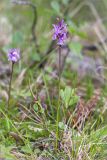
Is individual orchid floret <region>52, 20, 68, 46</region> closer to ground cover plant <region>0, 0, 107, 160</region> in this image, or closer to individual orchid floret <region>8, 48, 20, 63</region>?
ground cover plant <region>0, 0, 107, 160</region>

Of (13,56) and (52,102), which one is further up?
(13,56)

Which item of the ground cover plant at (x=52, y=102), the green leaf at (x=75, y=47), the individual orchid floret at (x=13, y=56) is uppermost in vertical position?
the green leaf at (x=75, y=47)

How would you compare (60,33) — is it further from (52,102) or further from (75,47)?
(75,47)

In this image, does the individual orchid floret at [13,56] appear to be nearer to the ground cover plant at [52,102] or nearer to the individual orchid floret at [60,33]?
the ground cover plant at [52,102]

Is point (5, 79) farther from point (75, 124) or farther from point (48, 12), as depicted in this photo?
point (75, 124)

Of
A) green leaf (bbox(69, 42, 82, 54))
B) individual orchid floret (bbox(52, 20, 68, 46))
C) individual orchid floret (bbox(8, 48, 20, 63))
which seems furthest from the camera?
A: green leaf (bbox(69, 42, 82, 54))

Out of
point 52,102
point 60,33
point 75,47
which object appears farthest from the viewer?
point 75,47

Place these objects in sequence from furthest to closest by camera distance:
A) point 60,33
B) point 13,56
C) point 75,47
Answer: point 75,47
point 13,56
point 60,33

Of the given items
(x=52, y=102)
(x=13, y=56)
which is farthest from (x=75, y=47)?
(x=13, y=56)

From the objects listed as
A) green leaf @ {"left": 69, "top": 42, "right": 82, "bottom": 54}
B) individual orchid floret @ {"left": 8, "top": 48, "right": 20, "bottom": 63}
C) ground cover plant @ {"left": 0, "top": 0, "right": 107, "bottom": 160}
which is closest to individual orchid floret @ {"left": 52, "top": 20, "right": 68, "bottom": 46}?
ground cover plant @ {"left": 0, "top": 0, "right": 107, "bottom": 160}

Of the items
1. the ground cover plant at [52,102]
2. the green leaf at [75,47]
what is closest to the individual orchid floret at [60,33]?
the ground cover plant at [52,102]

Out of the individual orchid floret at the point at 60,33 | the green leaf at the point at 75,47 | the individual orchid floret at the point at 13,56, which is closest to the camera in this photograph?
the individual orchid floret at the point at 60,33
